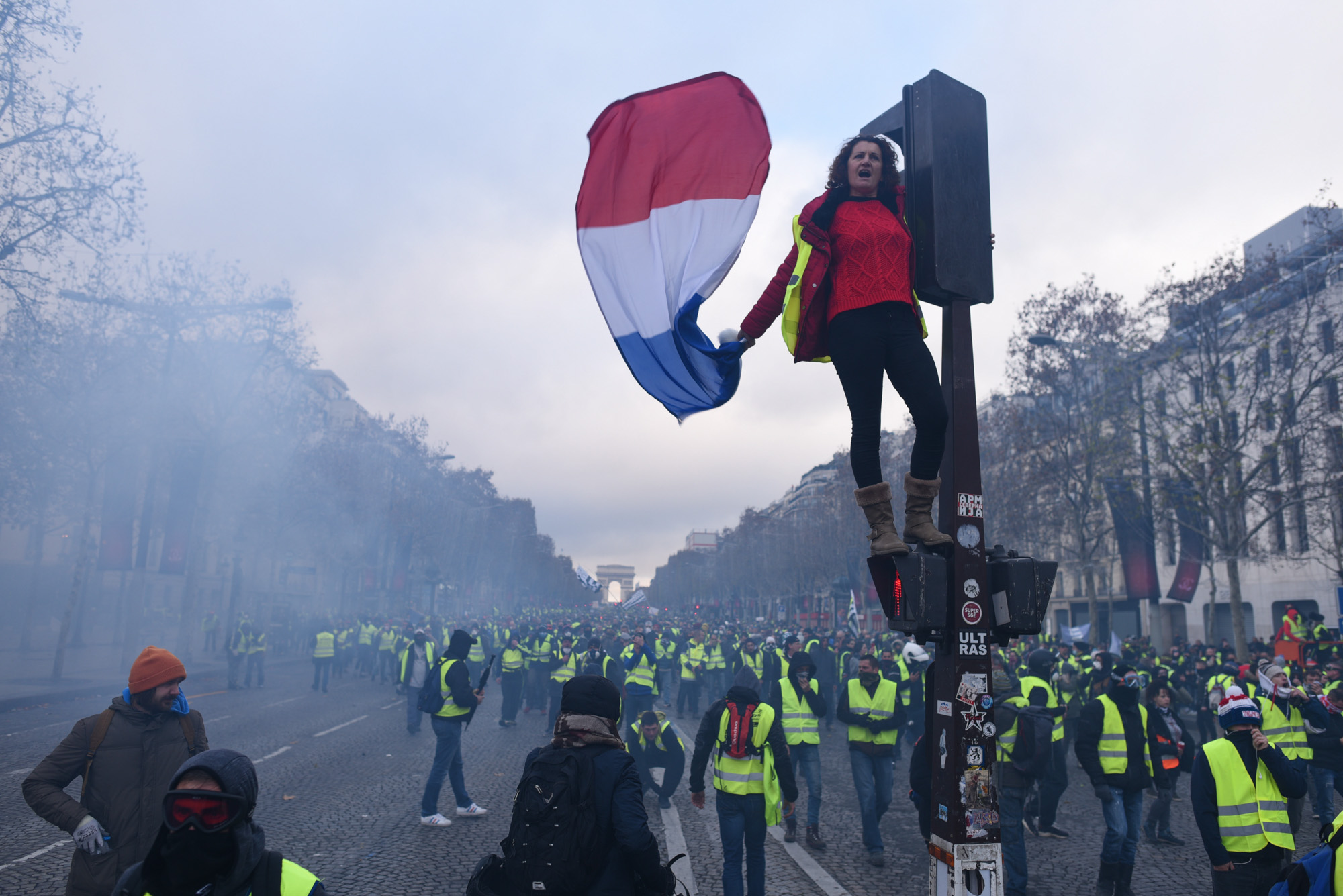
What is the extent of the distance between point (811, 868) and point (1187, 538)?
86.5 ft

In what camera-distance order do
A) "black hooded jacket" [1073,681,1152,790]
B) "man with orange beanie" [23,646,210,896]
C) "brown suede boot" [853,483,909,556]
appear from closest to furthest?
"brown suede boot" [853,483,909,556], "man with orange beanie" [23,646,210,896], "black hooded jacket" [1073,681,1152,790]

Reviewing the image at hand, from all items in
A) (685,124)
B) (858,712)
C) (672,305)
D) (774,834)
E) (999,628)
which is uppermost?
(685,124)

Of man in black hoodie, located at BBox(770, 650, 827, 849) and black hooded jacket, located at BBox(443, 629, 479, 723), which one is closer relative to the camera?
man in black hoodie, located at BBox(770, 650, 827, 849)

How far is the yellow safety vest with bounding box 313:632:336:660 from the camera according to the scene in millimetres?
23031

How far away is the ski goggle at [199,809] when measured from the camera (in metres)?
2.38

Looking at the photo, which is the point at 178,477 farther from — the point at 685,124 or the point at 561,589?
the point at 561,589

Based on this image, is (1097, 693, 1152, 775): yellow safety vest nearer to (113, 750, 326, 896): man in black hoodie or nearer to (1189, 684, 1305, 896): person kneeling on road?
(1189, 684, 1305, 896): person kneeling on road

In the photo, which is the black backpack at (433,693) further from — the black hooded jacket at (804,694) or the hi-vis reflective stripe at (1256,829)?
the hi-vis reflective stripe at (1256,829)

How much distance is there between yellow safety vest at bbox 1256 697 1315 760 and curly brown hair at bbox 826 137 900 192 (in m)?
8.67

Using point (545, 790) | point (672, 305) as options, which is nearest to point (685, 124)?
point (672, 305)

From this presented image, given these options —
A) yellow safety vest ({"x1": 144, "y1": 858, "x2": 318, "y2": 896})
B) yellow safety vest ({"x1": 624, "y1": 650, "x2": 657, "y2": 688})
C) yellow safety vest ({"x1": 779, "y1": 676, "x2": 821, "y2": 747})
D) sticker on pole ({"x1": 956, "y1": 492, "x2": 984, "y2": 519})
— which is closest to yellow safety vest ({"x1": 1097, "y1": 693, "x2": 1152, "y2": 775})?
yellow safety vest ({"x1": 779, "y1": 676, "x2": 821, "y2": 747})

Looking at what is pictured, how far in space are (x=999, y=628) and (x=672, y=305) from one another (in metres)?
2.03

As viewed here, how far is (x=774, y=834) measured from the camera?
9.34 meters

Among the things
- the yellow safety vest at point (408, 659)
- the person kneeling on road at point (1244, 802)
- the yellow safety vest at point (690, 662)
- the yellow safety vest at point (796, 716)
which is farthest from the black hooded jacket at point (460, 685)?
the yellow safety vest at point (690, 662)
